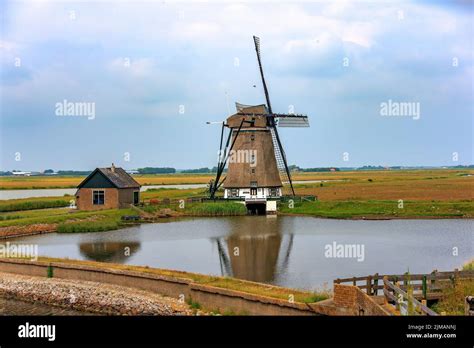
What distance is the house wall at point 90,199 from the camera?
166 ft

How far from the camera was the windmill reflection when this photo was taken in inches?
1002

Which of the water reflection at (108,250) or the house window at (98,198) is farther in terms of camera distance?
the house window at (98,198)

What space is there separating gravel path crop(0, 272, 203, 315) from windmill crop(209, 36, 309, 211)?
30242 mm

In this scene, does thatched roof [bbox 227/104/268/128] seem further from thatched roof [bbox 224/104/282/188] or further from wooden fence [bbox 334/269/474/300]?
wooden fence [bbox 334/269/474/300]

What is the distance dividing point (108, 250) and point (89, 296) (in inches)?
457

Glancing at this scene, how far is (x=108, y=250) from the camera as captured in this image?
32875 mm

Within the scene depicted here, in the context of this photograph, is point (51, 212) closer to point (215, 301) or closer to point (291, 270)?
point (291, 270)

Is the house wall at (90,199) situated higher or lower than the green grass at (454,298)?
higher

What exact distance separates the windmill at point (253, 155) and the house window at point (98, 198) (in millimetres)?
10301

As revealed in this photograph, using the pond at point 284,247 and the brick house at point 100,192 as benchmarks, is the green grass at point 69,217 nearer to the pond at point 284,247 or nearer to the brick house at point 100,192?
the brick house at point 100,192

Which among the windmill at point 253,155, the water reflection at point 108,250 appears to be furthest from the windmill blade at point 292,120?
the water reflection at point 108,250

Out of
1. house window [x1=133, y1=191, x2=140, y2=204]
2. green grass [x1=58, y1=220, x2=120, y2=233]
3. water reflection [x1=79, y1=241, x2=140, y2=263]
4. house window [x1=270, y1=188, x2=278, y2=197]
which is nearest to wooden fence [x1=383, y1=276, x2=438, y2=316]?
water reflection [x1=79, y1=241, x2=140, y2=263]

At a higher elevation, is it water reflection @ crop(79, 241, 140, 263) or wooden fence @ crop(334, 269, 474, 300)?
wooden fence @ crop(334, 269, 474, 300)
